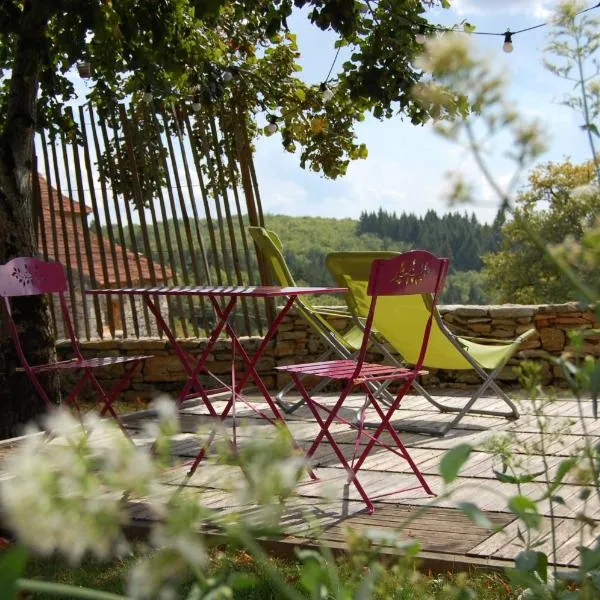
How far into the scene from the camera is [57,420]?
0.60 meters

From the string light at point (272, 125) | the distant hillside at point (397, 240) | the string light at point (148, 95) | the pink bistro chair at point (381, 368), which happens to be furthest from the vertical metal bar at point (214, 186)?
the distant hillside at point (397, 240)

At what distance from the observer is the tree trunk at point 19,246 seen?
5.65 meters

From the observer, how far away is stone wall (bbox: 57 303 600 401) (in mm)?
6898

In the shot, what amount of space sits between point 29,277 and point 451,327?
335 centimetres

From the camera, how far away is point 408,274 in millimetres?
3707

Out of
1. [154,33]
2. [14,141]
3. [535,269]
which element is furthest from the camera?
[535,269]

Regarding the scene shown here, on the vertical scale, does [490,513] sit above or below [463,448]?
below

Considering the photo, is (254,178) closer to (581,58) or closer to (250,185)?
(250,185)

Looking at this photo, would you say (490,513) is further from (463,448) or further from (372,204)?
(372,204)

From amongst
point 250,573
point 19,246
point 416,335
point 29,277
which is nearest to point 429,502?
point 250,573

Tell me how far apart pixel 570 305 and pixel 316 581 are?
21.1ft

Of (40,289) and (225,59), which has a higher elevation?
(225,59)

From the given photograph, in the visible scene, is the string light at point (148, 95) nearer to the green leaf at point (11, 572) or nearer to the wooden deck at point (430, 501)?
the wooden deck at point (430, 501)

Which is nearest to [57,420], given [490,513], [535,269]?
[490,513]
